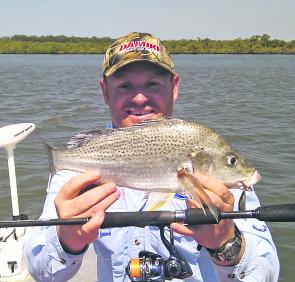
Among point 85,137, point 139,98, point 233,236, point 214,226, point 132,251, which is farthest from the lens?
point 139,98

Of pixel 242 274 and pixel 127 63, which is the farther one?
pixel 127 63

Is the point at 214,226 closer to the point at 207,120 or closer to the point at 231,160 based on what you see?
the point at 231,160

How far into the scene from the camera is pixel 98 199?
2557mm

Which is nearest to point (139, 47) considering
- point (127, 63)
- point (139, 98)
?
point (127, 63)

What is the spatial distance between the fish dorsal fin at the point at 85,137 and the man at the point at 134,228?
0.22 m

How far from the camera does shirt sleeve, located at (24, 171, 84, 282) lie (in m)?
2.86

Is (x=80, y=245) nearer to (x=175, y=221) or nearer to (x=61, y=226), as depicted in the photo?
(x=61, y=226)

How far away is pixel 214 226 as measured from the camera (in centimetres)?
261

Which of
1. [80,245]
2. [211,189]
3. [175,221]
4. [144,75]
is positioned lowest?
[80,245]

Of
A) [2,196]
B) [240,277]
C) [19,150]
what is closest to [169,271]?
[240,277]

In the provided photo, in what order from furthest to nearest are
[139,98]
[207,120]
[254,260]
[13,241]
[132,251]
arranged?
1. [207,120]
2. [13,241]
3. [139,98]
4. [132,251]
5. [254,260]

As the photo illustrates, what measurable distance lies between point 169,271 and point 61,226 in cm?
75

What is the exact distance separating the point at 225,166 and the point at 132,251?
2.89ft

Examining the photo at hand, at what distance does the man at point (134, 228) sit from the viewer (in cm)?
260
